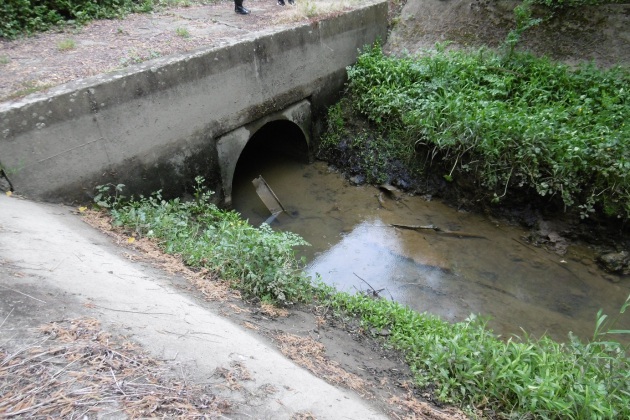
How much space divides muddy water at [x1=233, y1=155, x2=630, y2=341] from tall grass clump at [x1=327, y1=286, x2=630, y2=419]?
1.07 meters

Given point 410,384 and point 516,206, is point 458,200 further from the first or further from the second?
point 410,384

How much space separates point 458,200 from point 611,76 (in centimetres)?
310

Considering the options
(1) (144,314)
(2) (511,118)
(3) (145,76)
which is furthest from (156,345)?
(2) (511,118)

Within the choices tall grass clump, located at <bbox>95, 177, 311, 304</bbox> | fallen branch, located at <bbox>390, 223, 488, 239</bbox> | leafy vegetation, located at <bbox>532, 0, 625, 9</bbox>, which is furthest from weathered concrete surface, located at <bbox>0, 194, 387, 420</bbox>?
leafy vegetation, located at <bbox>532, 0, 625, 9</bbox>

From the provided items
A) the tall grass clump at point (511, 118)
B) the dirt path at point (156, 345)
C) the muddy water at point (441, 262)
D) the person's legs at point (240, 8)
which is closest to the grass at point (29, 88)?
the dirt path at point (156, 345)

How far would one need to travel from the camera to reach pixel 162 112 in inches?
235

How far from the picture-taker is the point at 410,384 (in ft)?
11.7

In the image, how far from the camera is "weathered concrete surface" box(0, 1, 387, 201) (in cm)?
484

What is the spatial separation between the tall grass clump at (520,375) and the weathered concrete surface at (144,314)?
0.99 meters

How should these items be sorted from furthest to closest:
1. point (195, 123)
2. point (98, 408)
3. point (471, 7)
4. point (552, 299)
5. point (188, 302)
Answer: point (471, 7)
point (195, 123)
point (552, 299)
point (188, 302)
point (98, 408)

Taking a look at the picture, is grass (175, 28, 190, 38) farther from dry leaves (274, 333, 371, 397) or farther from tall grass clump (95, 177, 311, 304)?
dry leaves (274, 333, 371, 397)

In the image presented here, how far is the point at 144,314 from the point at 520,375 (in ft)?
9.41

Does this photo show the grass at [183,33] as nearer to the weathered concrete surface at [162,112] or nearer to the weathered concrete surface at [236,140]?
the weathered concrete surface at [162,112]

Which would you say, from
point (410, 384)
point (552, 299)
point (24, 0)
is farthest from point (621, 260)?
point (24, 0)
